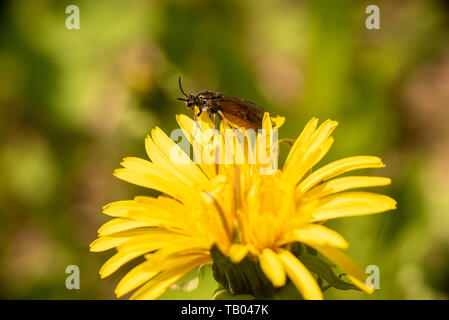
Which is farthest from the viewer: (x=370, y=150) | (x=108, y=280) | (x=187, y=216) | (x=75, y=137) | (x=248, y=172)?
(x=75, y=137)

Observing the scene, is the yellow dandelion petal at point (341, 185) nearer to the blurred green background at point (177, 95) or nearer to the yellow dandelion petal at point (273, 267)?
the yellow dandelion petal at point (273, 267)

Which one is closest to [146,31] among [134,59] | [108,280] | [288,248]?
[134,59]

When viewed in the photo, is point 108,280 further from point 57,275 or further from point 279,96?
point 279,96

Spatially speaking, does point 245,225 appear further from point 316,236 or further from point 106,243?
point 106,243

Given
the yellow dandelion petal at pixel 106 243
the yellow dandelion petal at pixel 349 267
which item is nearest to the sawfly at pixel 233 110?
the yellow dandelion petal at pixel 106 243

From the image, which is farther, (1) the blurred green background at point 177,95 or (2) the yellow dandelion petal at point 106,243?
(1) the blurred green background at point 177,95
